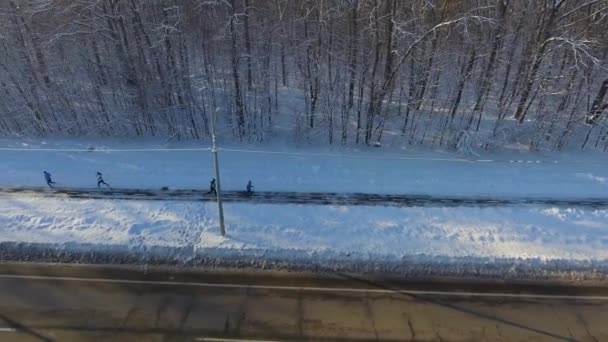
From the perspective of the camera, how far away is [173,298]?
12.2 metres

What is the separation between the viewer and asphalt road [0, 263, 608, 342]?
11.3 meters

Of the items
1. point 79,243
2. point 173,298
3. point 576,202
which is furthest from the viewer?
point 576,202

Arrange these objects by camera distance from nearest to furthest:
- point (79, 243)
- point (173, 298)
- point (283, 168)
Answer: point (173, 298) → point (79, 243) → point (283, 168)

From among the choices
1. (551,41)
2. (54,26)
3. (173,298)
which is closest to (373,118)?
(551,41)

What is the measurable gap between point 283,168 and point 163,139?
6544 millimetres

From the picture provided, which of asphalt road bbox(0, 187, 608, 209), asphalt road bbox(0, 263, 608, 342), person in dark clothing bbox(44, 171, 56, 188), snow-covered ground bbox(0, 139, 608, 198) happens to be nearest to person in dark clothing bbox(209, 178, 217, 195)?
asphalt road bbox(0, 187, 608, 209)

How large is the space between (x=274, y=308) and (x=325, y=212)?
428 centimetres

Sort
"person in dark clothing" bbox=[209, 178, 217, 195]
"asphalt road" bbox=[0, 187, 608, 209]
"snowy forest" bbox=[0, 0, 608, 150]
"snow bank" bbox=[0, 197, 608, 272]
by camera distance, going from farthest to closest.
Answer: "snowy forest" bbox=[0, 0, 608, 150] < "person in dark clothing" bbox=[209, 178, 217, 195] < "asphalt road" bbox=[0, 187, 608, 209] < "snow bank" bbox=[0, 197, 608, 272]

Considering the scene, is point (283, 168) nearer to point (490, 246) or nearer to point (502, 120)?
point (490, 246)

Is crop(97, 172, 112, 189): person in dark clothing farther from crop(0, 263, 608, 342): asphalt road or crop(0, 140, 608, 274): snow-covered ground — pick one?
crop(0, 263, 608, 342): asphalt road

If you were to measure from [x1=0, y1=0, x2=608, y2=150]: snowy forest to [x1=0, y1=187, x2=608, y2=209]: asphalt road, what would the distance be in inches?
174

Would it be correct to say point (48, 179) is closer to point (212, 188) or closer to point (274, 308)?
point (212, 188)

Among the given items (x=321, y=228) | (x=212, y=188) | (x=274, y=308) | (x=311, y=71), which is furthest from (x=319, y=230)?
(x=311, y=71)

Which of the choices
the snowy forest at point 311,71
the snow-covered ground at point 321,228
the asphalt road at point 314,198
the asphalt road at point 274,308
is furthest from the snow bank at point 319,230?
the snowy forest at point 311,71
